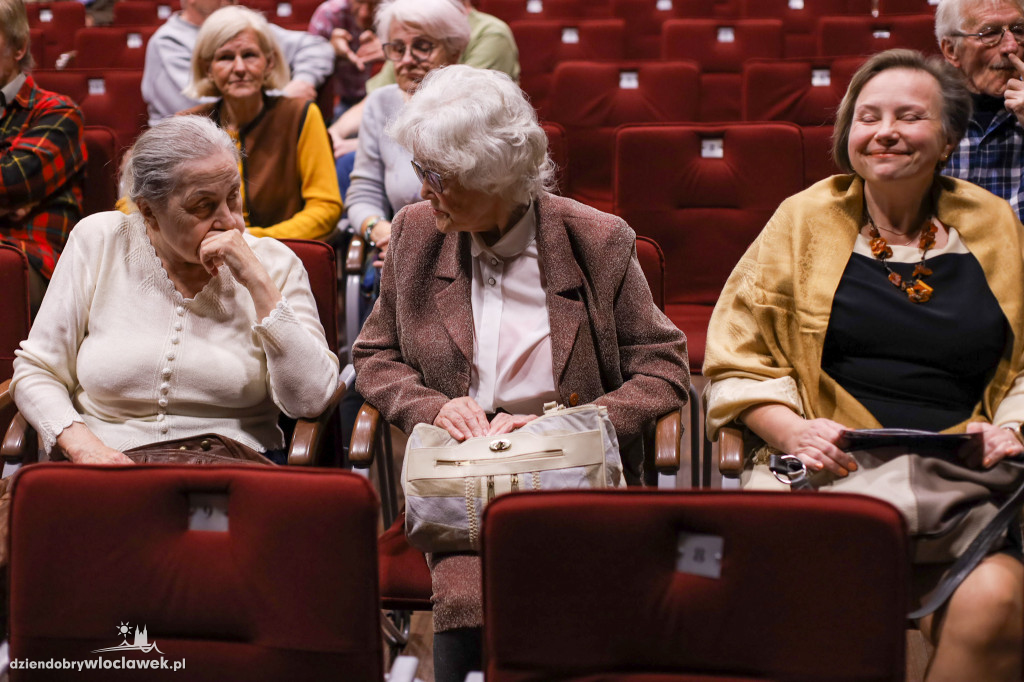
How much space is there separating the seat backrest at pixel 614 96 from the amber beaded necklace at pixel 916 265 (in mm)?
1917

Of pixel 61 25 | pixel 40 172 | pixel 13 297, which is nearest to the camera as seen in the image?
pixel 13 297


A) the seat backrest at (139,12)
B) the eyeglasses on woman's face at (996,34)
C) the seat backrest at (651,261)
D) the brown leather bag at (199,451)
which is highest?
the seat backrest at (139,12)

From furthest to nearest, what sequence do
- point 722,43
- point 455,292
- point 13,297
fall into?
point 722,43, point 13,297, point 455,292

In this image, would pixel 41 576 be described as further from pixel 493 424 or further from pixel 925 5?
pixel 925 5

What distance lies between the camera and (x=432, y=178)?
5.95 ft

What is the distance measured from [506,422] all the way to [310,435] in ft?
1.19

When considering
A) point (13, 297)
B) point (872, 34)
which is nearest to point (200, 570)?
point (13, 297)

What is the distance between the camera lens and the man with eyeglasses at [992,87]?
7.82 feet

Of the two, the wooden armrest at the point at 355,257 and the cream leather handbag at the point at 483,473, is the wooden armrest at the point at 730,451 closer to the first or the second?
the cream leather handbag at the point at 483,473

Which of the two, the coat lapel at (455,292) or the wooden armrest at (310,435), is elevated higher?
the coat lapel at (455,292)

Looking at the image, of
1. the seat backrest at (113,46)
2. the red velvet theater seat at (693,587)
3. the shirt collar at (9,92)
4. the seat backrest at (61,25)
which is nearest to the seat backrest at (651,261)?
the red velvet theater seat at (693,587)

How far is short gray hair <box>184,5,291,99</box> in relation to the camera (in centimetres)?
303

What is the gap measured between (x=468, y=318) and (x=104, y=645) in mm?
842

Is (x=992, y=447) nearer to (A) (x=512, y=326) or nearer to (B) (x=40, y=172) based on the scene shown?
(A) (x=512, y=326)
